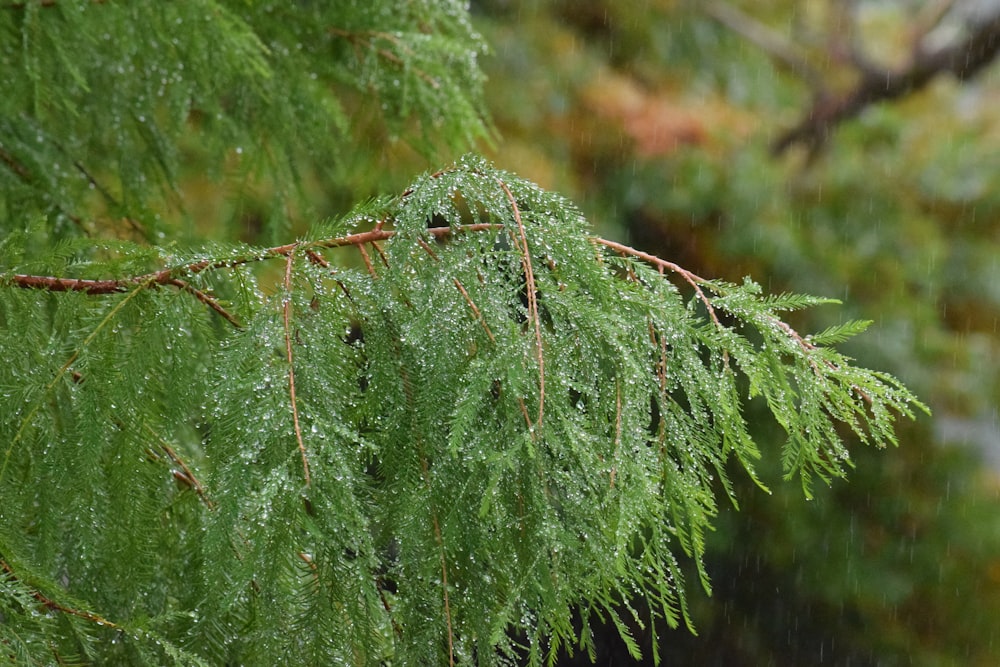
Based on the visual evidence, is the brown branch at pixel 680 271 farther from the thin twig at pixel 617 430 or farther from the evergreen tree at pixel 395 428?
the thin twig at pixel 617 430

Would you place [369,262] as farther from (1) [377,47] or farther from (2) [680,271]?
(1) [377,47]

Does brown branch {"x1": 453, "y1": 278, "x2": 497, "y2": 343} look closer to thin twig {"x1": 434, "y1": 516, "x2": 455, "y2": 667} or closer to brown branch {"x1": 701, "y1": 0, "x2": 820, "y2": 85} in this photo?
thin twig {"x1": 434, "y1": 516, "x2": 455, "y2": 667}

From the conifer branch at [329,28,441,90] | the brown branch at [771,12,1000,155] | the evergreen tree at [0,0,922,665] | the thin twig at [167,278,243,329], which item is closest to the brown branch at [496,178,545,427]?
the evergreen tree at [0,0,922,665]

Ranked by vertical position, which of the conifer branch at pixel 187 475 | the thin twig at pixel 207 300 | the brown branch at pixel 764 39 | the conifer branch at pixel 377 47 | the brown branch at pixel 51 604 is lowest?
the brown branch at pixel 51 604

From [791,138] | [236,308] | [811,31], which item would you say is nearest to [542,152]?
[791,138]

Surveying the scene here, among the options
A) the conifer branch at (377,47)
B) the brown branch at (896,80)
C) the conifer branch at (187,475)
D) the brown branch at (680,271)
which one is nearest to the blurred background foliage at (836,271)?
the brown branch at (896,80)

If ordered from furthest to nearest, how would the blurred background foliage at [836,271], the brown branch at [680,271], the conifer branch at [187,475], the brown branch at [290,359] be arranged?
the blurred background foliage at [836,271], the conifer branch at [187,475], the brown branch at [680,271], the brown branch at [290,359]
